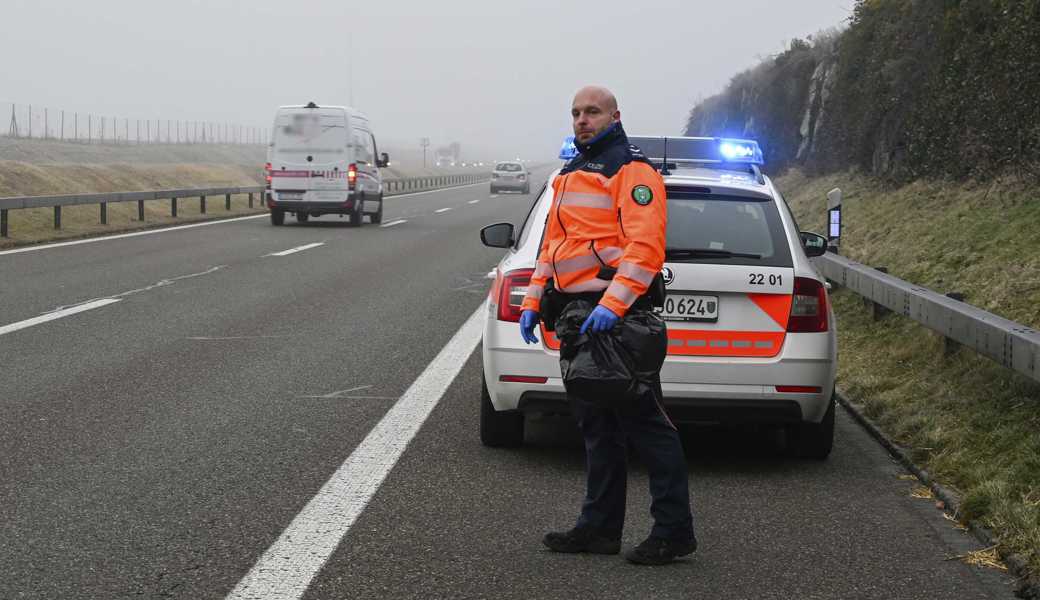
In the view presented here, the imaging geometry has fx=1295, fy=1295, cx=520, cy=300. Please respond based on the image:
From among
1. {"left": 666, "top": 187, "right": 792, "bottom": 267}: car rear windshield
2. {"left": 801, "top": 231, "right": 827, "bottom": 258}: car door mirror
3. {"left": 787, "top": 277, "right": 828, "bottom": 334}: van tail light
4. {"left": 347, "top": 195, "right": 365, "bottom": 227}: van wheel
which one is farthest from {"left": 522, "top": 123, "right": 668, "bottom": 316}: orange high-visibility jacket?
{"left": 347, "top": 195, "right": 365, "bottom": 227}: van wheel

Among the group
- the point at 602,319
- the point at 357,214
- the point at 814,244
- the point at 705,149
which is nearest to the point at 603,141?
the point at 602,319

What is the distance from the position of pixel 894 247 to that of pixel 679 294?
28.3 feet

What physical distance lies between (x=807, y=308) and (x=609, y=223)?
1867 mm

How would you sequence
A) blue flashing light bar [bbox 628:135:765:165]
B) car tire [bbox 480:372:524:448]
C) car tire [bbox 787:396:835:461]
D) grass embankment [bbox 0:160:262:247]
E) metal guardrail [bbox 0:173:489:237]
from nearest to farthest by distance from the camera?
car tire [bbox 787:396:835:461] → car tire [bbox 480:372:524:448] → blue flashing light bar [bbox 628:135:765:165] → metal guardrail [bbox 0:173:489:237] → grass embankment [bbox 0:160:262:247]

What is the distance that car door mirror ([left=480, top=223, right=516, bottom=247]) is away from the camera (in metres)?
6.96

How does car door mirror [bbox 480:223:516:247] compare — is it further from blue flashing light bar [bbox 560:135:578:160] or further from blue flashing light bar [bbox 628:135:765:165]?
blue flashing light bar [bbox 628:135:765:165]

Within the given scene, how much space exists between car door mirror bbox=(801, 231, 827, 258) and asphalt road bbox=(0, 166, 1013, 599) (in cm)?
104

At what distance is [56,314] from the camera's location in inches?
460

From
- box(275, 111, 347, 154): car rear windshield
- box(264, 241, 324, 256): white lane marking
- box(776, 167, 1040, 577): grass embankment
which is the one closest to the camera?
box(776, 167, 1040, 577): grass embankment

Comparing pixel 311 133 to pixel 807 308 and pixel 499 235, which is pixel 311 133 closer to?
pixel 499 235

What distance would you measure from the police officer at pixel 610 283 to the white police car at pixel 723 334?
1.19 meters

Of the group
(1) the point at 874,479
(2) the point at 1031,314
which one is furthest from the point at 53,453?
(2) the point at 1031,314

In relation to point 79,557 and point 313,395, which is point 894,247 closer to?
point 313,395

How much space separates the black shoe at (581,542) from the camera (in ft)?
15.9
